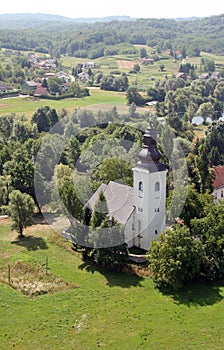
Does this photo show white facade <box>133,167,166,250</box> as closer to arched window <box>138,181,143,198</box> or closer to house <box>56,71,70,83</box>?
arched window <box>138,181,143,198</box>

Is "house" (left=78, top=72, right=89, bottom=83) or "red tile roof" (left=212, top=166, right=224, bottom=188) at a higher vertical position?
"house" (left=78, top=72, right=89, bottom=83)

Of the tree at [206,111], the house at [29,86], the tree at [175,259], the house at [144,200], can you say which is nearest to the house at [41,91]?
the house at [29,86]

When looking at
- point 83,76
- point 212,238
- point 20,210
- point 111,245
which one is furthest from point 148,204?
point 83,76

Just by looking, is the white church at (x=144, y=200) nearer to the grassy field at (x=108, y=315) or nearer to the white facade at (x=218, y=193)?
the grassy field at (x=108, y=315)

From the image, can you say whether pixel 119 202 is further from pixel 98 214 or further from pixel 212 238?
pixel 212 238

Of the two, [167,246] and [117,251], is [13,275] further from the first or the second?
[167,246]

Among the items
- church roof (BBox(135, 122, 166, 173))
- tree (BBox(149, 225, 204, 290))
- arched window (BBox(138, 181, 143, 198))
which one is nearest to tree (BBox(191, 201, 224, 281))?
tree (BBox(149, 225, 204, 290))
